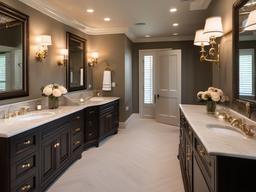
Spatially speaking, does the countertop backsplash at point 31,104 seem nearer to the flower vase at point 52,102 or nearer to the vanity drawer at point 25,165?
the flower vase at point 52,102

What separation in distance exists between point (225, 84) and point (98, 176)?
217 centimetres

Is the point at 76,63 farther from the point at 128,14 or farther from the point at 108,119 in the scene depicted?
the point at 128,14

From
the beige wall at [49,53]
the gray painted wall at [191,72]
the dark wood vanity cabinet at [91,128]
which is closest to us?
the beige wall at [49,53]

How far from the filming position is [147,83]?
734 cm

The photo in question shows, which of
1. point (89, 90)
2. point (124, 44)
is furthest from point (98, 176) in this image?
point (124, 44)

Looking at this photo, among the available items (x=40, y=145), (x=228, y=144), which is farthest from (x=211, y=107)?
(x=40, y=145)

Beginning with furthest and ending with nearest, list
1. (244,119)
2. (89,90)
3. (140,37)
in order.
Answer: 1. (140,37)
2. (89,90)
3. (244,119)

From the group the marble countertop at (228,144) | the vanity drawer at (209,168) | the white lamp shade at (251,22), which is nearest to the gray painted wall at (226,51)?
the white lamp shade at (251,22)

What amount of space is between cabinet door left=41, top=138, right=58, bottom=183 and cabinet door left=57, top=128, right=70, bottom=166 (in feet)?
0.35

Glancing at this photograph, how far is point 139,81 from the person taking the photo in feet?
24.2

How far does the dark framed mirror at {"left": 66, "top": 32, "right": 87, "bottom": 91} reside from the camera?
4676mm

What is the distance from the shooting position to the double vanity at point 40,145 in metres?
2.03

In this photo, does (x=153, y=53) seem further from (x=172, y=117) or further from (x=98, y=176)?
(x=98, y=176)

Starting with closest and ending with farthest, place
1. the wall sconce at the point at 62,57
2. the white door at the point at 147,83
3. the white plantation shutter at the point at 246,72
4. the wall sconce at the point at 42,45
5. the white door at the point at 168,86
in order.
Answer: the white plantation shutter at the point at 246,72 → the wall sconce at the point at 42,45 → the wall sconce at the point at 62,57 → the white door at the point at 168,86 → the white door at the point at 147,83
